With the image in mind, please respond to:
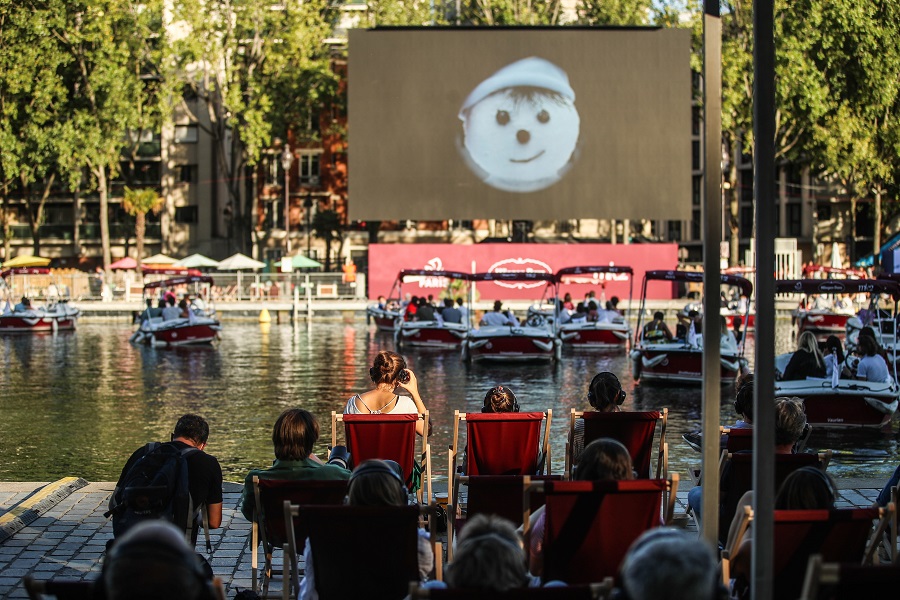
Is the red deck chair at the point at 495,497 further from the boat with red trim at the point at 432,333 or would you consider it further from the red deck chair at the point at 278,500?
the boat with red trim at the point at 432,333

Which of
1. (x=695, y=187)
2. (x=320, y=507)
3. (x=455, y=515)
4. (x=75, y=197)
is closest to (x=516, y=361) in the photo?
(x=455, y=515)

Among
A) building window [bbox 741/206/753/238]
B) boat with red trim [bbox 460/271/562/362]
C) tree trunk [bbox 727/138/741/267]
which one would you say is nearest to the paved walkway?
boat with red trim [bbox 460/271/562/362]

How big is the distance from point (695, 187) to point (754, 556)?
90.5 meters

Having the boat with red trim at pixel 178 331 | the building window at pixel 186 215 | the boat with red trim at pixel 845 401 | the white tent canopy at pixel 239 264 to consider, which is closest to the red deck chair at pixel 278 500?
the boat with red trim at pixel 845 401

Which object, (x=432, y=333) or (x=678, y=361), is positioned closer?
(x=678, y=361)

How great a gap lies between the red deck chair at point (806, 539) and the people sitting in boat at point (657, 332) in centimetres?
1908

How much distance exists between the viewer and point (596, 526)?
236 inches

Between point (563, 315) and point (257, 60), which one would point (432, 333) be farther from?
point (257, 60)

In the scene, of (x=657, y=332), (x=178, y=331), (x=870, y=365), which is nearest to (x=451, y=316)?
(x=178, y=331)

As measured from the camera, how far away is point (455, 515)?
7.89 metres

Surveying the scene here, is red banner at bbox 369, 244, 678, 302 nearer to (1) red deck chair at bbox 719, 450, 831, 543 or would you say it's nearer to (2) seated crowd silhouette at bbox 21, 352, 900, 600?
(2) seated crowd silhouette at bbox 21, 352, 900, 600

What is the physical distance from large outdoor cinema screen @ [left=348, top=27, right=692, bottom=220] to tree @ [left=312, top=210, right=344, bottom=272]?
746 inches

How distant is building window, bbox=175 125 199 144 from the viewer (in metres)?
77.1

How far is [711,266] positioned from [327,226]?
6614 centimetres
